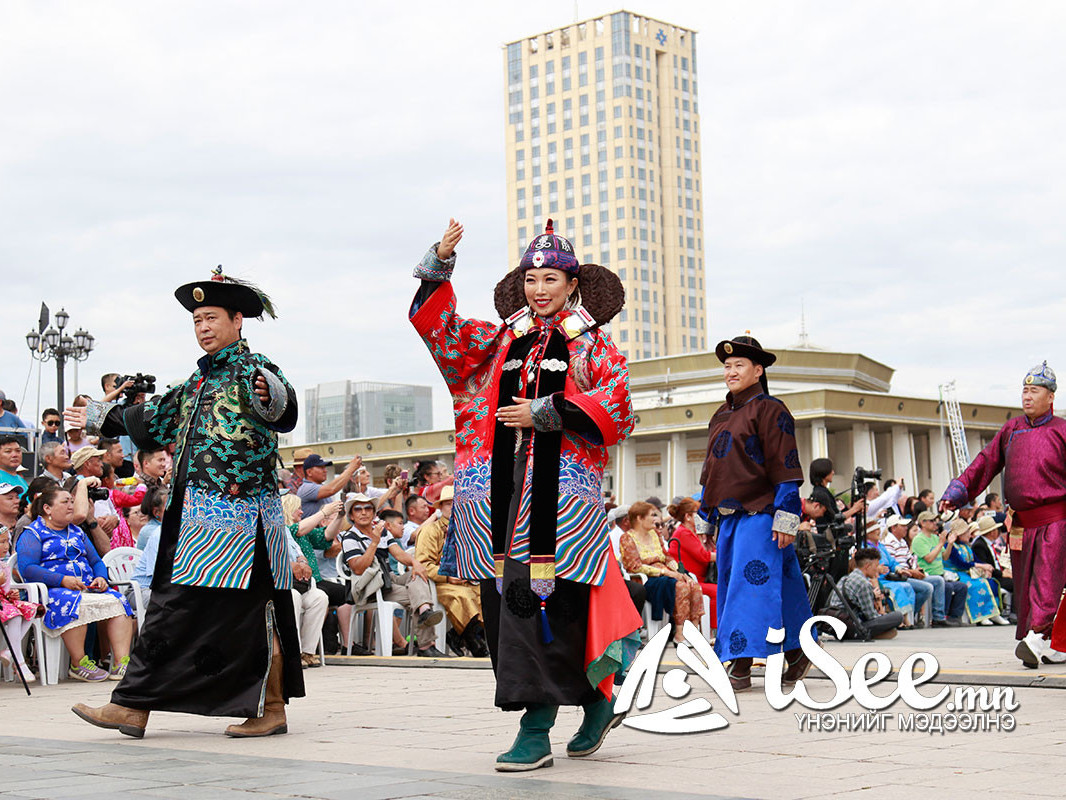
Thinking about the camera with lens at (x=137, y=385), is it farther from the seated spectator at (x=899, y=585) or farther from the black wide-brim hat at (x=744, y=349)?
the seated spectator at (x=899, y=585)

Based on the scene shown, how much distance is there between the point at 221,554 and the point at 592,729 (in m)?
1.79

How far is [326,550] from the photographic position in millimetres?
10703

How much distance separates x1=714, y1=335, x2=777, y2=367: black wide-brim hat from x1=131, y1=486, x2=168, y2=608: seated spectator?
12.9 ft

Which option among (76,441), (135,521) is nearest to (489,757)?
(135,521)

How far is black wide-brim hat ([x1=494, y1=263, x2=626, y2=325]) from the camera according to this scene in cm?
515

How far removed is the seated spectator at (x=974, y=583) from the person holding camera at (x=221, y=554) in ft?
36.7

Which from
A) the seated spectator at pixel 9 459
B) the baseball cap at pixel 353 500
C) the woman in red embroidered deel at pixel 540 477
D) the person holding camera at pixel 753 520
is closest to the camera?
the woman in red embroidered deel at pixel 540 477

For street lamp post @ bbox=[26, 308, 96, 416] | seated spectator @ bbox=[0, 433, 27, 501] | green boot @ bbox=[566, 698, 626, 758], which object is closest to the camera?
green boot @ bbox=[566, 698, 626, 758]

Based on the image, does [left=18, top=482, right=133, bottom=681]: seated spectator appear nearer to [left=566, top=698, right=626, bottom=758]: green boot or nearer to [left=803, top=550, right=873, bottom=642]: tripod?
[left=566, top=698, right=626, bottom=758]: green boot

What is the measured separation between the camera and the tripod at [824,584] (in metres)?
11.2

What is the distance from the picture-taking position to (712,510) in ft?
24.9

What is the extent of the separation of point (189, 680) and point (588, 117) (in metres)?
114

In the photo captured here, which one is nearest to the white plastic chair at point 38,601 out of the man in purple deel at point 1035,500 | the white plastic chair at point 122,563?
the white plastic chair at point 122,563

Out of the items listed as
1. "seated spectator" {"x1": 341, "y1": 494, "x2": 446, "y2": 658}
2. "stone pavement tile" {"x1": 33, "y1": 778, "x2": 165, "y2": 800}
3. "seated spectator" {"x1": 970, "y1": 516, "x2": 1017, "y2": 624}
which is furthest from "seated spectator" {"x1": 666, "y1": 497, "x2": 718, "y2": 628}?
"stone pavement tile" {"x1": 33, "y1": 778, "x2": 165, "y2": 800}
